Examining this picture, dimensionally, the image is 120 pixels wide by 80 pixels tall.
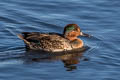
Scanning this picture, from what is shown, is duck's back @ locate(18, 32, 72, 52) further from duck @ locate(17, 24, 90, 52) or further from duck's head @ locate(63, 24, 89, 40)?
duck's head @ locate(63, 24, 89, 40)

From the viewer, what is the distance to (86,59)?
1508 centimetres

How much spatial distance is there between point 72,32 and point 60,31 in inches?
62.0

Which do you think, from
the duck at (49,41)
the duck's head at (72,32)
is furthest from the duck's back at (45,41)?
the duck's head at (72,32)

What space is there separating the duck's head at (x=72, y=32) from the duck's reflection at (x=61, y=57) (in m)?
0.69

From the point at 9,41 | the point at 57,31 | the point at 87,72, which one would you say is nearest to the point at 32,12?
the point at 57,31

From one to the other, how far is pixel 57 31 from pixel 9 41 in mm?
2478

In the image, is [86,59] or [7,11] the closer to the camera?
[86,59]

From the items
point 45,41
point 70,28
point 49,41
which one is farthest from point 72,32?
point 45,41

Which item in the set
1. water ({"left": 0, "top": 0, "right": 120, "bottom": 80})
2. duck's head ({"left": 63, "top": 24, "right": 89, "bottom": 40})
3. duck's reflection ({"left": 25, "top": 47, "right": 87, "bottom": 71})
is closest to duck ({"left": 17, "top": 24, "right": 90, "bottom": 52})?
duck's head ({"left": 63, "top": 24, "right": 89, "bottom": 40})

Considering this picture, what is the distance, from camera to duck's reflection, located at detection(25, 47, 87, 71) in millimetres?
14726

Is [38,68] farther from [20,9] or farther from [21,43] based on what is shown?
[20,9]

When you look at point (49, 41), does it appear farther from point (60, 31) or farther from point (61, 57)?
point (60, 31)

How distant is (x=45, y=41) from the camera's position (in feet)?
52.8

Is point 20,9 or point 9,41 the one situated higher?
point 20,9
